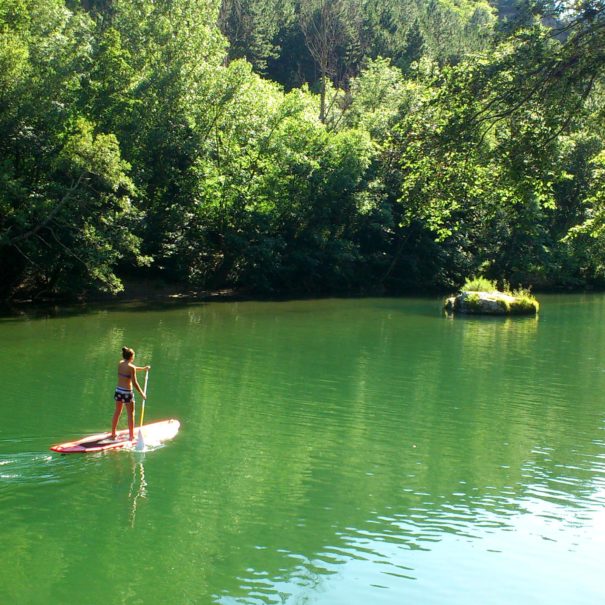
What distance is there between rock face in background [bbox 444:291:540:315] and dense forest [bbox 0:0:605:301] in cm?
558

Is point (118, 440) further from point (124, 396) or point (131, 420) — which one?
point (124, 396)

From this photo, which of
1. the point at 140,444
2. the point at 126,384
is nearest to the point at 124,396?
the point at 126,384

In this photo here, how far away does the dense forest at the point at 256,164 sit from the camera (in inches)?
464

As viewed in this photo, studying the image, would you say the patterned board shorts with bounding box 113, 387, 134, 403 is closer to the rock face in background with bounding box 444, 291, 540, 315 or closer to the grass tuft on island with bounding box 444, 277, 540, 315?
the grass tuft on island with bounding box 444, 277, 540, 315

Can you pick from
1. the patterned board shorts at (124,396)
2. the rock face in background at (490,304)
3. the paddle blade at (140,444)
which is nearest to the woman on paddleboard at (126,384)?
the patterned board shorts at (124,396)

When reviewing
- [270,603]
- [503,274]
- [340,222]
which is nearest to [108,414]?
[270,603]

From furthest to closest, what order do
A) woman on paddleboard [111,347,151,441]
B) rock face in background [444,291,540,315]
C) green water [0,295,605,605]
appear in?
1. rock face in background [444,291,540,315]
2. woman on paddleboard [111,347,151,441]
3. green water [0,295,605,605]

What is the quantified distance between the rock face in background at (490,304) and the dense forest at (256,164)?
5579 mm

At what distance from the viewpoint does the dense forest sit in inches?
464

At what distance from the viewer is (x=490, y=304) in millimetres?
37406

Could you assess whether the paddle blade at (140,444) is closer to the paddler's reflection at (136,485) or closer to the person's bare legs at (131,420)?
the paddler's reflection at (136,485)

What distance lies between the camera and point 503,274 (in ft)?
176

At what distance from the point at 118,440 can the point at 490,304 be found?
2735 cm

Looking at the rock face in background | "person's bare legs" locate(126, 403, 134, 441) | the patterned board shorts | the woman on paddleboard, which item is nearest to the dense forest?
the rock face in background
